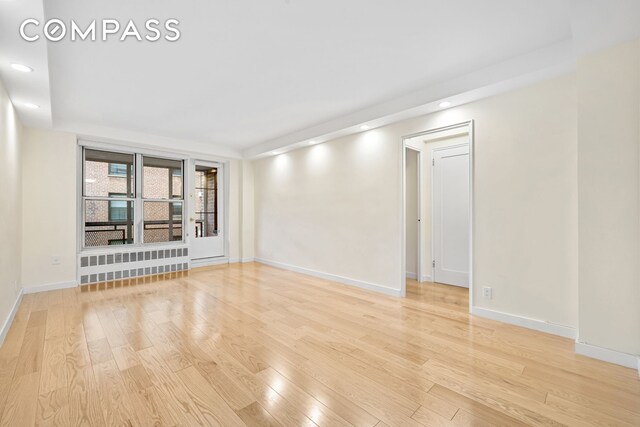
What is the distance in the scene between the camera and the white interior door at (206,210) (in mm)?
6008

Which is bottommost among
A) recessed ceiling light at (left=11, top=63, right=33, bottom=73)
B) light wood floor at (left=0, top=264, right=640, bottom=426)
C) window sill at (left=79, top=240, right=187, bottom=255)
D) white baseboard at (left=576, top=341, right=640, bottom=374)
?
light wood floor at (left=0, top=264, right=640, bottom=426)

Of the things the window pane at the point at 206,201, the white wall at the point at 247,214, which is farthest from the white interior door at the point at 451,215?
the window pane at the point at 206,201

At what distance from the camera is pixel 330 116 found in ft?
13.8

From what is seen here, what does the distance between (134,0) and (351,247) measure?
371 cm

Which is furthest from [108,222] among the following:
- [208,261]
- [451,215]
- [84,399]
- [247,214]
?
[451,215]

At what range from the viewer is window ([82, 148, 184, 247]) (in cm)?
485

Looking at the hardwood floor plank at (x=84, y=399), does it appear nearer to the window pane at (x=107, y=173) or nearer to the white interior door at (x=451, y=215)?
the window pane at (x=107, y=173)

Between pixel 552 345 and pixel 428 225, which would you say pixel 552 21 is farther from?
pixel 428 225

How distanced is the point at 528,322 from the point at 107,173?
660 cm

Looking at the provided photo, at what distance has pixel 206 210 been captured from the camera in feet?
20.9

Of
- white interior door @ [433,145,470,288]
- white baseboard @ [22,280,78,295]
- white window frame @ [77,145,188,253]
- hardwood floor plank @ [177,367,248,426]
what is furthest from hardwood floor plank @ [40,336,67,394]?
white interior door @ [433,145,470,288]

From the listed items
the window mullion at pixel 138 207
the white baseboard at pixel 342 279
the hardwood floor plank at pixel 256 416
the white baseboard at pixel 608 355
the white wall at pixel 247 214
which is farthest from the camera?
the white wall at pixel 247 214

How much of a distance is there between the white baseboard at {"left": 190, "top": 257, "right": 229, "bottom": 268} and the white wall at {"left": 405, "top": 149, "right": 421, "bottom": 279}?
13.1 ft

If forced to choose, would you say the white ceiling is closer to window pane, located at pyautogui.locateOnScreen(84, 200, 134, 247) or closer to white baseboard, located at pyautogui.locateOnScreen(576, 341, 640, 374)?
window pane, located at pyautogui.locateOnScreen(84, 200, 134, 247)
